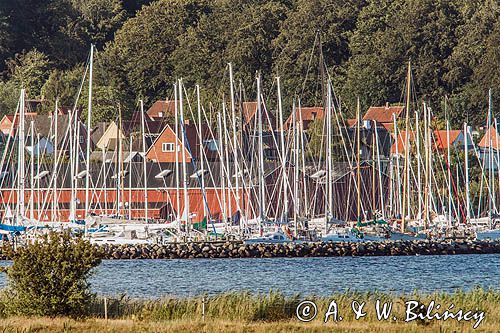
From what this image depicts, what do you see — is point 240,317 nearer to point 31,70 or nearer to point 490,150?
point 490,150

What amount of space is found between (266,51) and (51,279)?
104310 millimetres

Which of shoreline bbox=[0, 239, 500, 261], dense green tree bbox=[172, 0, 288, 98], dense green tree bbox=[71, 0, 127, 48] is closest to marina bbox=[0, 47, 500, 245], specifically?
shoreline bbox=[0, 239, 500, 261]

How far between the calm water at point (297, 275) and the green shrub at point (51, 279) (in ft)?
36.4

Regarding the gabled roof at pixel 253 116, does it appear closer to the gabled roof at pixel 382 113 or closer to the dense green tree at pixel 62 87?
the gabled roof at pixel 382 113

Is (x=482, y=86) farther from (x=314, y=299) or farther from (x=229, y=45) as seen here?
(x=314, y=299)

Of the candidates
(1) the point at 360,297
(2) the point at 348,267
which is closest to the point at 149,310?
(1) the point at 360,297

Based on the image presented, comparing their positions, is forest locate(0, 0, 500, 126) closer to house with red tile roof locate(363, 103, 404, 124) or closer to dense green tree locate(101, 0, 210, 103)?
dense green tree locate(101, 0, 210, 103)

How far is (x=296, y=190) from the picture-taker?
Answer: 59625mm

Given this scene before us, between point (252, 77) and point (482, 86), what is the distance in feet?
70.4

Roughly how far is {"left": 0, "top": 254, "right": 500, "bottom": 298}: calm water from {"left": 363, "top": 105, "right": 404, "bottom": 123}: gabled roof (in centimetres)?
5822

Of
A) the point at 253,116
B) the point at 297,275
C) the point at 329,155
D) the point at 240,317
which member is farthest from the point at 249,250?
the point at 253,116

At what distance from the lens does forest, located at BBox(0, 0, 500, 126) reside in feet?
408

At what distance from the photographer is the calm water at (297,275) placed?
149ft

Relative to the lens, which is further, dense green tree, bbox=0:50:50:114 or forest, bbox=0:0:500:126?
dense green tree, bbox=0:50:50:114
